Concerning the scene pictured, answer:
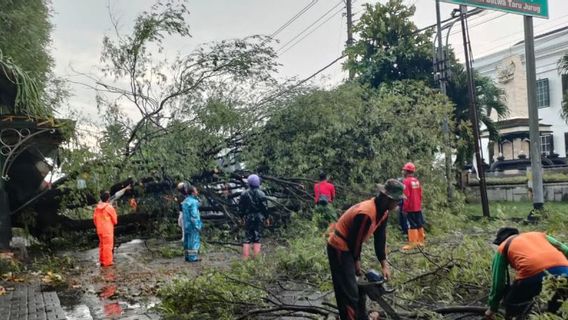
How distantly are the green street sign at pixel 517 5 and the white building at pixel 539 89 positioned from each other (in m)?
17.5

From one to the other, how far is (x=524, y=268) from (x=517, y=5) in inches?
352

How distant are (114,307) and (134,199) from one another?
6768 millimetres

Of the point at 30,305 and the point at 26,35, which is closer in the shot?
the point at 30,305

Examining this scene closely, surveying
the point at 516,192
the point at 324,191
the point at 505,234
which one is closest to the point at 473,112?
the point at 324,191

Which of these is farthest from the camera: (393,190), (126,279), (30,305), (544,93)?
(544,93)

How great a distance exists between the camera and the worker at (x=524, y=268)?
3.86 m

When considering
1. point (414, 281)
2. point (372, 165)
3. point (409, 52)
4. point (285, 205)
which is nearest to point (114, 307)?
point (414, 281)

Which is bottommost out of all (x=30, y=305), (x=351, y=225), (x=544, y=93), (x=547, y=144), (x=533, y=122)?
(x=30, y=305)

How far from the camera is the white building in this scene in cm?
2953

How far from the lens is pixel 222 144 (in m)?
13.3

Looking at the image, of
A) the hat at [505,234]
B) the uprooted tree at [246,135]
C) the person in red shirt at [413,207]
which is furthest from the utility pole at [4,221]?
the hat at [505,234]

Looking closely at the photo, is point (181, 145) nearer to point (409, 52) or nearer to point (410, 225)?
point (410, 225)

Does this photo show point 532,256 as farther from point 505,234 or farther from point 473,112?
point 473,112

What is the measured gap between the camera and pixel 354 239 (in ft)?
15.3
